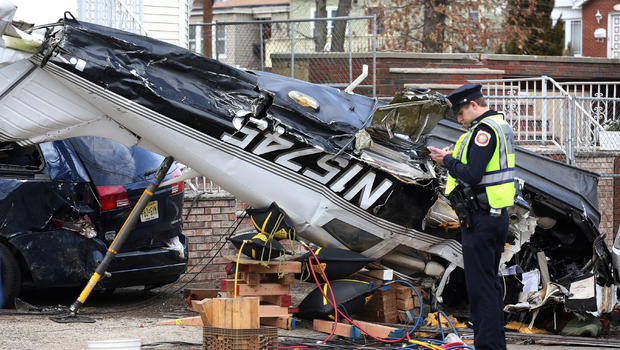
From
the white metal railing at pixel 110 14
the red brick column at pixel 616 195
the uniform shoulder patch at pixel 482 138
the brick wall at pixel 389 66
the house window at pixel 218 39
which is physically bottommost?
the red brick column at pixel 616 195

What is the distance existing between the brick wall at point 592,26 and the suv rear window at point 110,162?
3145cm

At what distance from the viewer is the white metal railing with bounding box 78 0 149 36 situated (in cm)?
1123

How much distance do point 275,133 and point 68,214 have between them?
2.06m

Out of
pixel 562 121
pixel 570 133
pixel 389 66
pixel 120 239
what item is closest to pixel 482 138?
pixel 120 239

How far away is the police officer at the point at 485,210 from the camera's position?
5.70 meters

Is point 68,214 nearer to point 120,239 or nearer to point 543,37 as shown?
point 120,239

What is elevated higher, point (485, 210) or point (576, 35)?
point (576, 35)

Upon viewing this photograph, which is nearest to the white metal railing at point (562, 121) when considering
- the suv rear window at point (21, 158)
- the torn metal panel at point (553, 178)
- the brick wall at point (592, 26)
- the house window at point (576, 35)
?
the torn metal panel at point (553, 178)

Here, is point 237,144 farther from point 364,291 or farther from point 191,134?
point 364,291

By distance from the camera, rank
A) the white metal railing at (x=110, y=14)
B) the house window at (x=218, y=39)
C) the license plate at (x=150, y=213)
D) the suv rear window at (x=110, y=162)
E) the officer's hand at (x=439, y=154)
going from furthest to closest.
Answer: the house window at (x=218, y=39) < the white metal railing at (x=110, y=14) < the license plate at (x=150, y=213) < the suv rear window at (x=110, y=162) < the officer's hand at (x=439, y=154)

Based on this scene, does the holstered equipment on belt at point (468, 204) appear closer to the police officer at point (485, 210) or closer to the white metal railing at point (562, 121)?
the police officer at point (485, 210)

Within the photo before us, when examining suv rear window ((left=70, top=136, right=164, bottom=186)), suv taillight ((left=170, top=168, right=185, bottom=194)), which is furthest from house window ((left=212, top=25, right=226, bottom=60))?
suv rear window ((left=70, top=136, right=164, bottom=186))

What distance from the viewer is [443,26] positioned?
70.0 ft

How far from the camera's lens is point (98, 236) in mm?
7391
